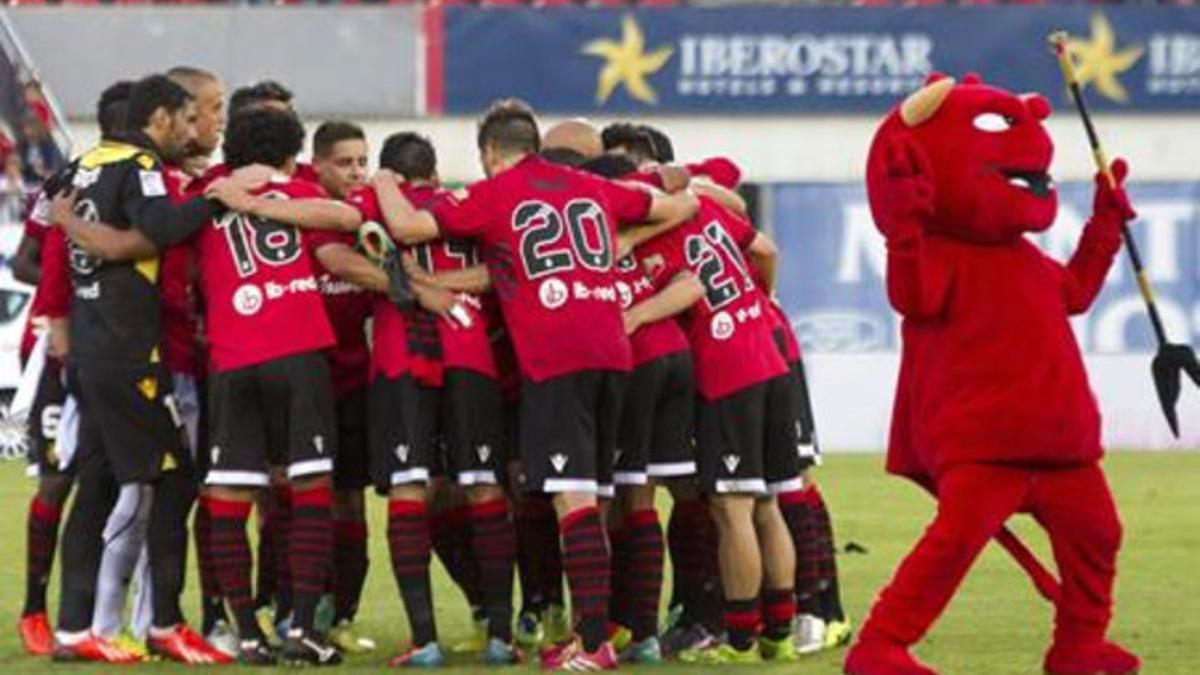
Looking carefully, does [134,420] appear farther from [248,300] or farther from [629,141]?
[629,141]

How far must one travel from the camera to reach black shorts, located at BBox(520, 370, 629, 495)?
12102 mm

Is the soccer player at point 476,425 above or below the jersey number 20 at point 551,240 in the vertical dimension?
below

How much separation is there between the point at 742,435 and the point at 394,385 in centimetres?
129

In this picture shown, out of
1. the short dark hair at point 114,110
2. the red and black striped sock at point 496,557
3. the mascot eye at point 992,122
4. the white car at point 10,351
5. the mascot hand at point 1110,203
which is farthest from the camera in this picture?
the white car at point 10,351

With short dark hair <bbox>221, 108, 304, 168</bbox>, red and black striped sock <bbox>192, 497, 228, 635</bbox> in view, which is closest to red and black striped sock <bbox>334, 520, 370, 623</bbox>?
red and black striped sock <bbox>192, 497, 228, 635</bbox>

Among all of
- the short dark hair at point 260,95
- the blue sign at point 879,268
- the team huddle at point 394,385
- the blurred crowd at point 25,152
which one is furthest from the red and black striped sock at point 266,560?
the blurred crowd at point 25,152

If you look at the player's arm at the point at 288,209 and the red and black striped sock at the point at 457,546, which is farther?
the red and black striped sock at the point at 457,546

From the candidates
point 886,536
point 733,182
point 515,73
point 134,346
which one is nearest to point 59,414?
point 134,346

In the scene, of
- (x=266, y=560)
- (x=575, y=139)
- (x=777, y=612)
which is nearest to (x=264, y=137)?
(x=575, y=139)

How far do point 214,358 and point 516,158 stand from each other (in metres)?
1.27

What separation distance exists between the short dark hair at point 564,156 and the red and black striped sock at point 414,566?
142cm

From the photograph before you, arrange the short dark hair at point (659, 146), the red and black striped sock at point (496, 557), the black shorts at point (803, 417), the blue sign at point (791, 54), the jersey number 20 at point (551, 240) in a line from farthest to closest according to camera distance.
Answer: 1. the blue sign at point (791, 54)
2. the short dark hair at point (659, 146)
3. the black shorts at point (803, 417)
4. the red and black striped sock at point (496, 557)
5. the jersey number 20 at point (551, 240)

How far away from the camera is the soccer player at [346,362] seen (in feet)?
40.9

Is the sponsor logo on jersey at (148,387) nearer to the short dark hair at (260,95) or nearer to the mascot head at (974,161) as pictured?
the short dark hair at (260,95)
